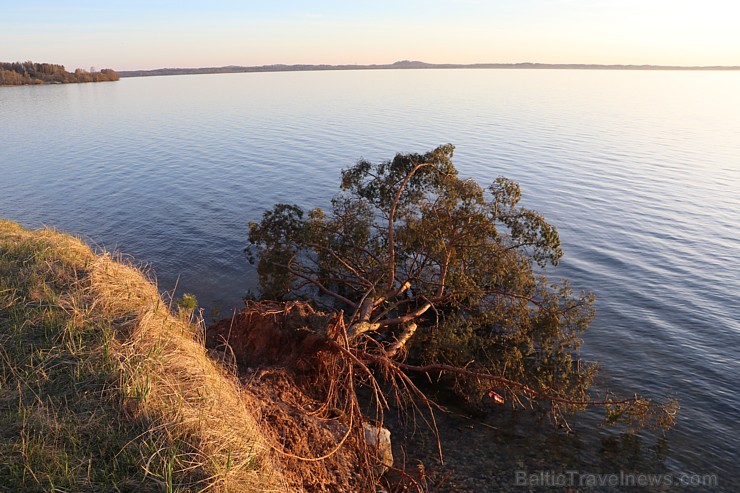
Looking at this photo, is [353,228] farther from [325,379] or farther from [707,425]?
[707,425]

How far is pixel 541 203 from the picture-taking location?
124 ft

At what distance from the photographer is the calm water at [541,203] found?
51.4 feet

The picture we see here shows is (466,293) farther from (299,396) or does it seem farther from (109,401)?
(109,401)

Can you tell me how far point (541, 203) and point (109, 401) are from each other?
35752 mm

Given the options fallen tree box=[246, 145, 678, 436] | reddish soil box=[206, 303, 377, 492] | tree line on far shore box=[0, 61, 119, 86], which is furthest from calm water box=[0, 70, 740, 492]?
tree line on far shore box=[0, 61, 119, 86]

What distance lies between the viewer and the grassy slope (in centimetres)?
655

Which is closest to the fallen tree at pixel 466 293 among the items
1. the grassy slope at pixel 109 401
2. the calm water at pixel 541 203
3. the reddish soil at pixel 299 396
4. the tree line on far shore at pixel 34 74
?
the reddish soil at pixel 299 396

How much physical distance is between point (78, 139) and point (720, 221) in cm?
7422

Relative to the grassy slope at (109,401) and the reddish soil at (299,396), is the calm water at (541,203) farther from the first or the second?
the grassy slope at (109,401)

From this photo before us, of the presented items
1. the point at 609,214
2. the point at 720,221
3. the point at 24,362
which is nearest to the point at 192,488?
the point at 24,362

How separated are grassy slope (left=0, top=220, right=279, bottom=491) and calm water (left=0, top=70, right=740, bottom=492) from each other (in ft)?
25.6

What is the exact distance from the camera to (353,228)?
2019cm

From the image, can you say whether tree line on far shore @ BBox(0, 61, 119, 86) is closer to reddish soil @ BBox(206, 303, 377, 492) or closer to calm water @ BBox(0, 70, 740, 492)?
calm water @ BBox(0, 70, 740, 492)

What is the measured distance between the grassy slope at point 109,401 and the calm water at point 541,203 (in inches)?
307
